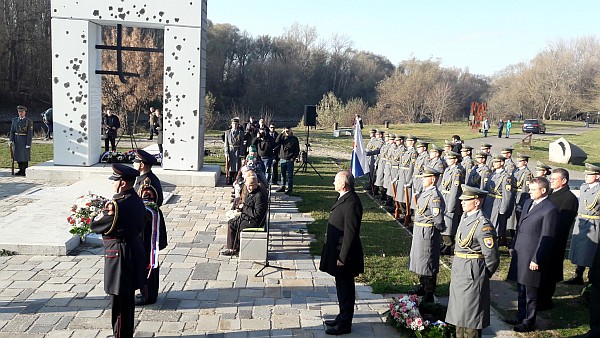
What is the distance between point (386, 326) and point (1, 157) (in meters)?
17.5

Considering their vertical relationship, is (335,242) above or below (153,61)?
below

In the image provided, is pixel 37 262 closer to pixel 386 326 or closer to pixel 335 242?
pixel 335 242

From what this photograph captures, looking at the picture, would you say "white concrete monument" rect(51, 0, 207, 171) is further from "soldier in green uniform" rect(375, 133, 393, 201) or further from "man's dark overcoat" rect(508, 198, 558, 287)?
"man's dark overcoat" rect(508, 198, 558, 287)

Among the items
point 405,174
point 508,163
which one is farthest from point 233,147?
point 508,163

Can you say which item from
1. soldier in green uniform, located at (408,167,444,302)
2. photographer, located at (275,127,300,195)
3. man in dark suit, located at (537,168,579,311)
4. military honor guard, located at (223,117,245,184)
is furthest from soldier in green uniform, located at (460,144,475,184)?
military honor guard, located at (223,117,245,184)

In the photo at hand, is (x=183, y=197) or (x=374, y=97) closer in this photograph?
(x=183, y=197)

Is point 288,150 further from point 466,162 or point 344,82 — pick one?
point 344,82

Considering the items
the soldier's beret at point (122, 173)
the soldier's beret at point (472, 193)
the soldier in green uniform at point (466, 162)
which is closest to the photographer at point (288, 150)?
the soldier in green uniform at point (466, 162)

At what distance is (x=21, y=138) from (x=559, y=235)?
46.5 ft

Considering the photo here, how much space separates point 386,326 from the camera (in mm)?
6121

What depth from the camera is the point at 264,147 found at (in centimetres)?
1449

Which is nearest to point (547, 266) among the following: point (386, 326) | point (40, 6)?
point (386, 326)

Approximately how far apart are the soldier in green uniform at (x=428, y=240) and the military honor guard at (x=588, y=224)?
258cm

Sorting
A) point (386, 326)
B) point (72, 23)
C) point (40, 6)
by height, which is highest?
point (40, 6)
